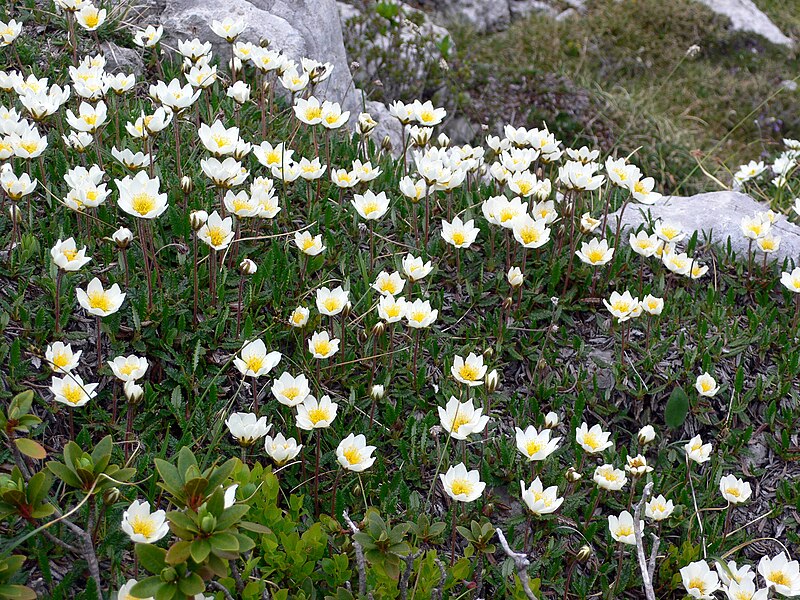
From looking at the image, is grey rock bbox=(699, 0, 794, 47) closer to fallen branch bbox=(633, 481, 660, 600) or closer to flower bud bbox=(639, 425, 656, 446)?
flower bud bbox=(639, 425, 656, 446)

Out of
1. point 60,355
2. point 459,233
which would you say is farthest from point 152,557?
point 459,233

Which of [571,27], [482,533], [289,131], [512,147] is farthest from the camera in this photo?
[571,27]

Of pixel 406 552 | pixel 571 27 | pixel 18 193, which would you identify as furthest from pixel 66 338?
pixel 571 27

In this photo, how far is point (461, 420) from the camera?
2684 millimetres

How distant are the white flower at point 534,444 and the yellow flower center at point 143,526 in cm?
118

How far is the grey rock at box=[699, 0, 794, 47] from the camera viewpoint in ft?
34.2

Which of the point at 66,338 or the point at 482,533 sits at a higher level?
the point at 482,533

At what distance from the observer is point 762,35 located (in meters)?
10.4

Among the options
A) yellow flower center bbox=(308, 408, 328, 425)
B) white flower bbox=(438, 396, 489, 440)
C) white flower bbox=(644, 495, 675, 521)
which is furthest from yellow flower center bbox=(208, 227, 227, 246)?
white flower bbox=(644, 495, 675, 521)

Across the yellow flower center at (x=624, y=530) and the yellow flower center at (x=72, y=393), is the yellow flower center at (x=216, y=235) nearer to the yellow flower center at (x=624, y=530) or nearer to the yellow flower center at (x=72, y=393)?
the yellow flower center at (x=72, y=393)

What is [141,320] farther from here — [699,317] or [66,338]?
[699,317]

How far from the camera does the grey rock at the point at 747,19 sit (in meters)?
10.4

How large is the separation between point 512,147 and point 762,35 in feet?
26.6

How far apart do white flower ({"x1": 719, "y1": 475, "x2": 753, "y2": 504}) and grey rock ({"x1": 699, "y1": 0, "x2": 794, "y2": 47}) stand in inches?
357
